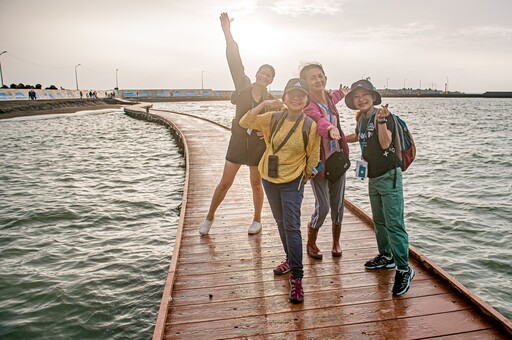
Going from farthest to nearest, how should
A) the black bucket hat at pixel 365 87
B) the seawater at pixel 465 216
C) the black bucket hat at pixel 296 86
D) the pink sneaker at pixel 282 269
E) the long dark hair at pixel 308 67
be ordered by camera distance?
1. the seawater at pixel 465 216
2. the pink sneaker at pixel 282 269
3. the long dark hair at pixel 308 67
4. the black bucket hat at pixel 365 87
5. the black bucket hat at pixel 296 86

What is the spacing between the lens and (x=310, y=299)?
12.6 feet

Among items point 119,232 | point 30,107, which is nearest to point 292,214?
point 119,232

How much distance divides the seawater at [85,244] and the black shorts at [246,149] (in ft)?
7.62

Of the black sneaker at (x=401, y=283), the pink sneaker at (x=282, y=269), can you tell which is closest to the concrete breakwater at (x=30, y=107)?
the pink sneaker at (x=282, y=269)

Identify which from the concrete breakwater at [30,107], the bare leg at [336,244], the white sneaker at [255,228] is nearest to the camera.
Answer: the bare leg at [336,244]

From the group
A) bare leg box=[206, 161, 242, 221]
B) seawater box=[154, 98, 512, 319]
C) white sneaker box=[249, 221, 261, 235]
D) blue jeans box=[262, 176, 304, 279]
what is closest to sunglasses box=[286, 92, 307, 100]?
blue jeans box=[262, 176, 304, 279]

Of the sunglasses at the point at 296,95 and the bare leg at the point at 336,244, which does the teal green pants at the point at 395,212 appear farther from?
the sunglasses at the point at 296,95

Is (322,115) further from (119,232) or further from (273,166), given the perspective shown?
(119,232)

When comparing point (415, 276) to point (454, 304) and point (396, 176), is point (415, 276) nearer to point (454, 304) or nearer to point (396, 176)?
point (454, 304)

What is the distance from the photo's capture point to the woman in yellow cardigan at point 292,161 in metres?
3.70

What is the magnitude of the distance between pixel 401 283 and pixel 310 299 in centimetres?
89

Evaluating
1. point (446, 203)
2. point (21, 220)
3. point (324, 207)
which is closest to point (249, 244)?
point (324, 207)

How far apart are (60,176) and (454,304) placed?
43.5ft

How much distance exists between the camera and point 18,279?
244 inches
